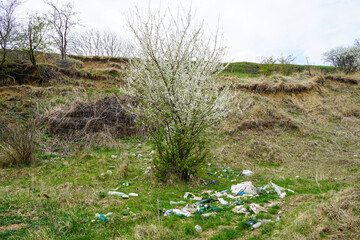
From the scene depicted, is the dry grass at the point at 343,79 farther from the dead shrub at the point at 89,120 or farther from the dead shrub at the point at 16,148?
the dead shrub at the point at 16,148

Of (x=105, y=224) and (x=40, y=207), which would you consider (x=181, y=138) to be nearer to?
(x=105, y=224)

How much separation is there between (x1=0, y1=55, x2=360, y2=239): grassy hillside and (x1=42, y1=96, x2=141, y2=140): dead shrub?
70 millimetres

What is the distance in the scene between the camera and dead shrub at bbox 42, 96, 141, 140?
1116cm

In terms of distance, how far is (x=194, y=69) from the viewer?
6.63 m

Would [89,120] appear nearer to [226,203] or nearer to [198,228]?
[226,203]

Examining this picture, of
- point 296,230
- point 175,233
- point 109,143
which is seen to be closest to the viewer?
point 296,230

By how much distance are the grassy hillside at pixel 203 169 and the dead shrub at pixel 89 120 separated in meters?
0.07

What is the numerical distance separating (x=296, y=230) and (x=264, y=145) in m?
→ 8.37

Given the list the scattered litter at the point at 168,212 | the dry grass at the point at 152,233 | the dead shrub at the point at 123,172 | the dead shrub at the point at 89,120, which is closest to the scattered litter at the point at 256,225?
the dry grass at the point at 152,233

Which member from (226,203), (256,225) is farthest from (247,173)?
(256,225)

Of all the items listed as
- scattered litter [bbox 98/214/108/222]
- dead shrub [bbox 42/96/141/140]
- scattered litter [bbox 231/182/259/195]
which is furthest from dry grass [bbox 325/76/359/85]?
scattered litter [bbox 98/214/108/222]

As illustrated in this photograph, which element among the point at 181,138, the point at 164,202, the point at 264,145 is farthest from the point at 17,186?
the point at 264,145

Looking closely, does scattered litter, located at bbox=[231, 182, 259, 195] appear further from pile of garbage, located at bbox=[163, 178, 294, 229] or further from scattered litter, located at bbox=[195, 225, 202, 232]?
scattered litter, located at bbox=[195, 225, 202, 232]

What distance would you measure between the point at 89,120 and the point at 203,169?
23.6 ft
